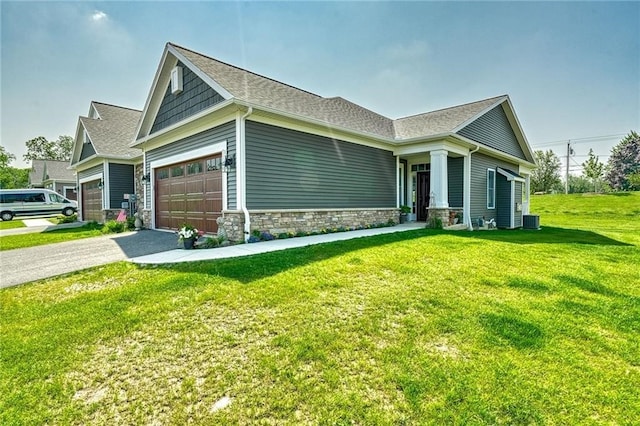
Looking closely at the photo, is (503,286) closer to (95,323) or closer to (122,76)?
(95,323)

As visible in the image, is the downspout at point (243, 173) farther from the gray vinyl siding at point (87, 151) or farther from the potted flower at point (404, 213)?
the gray vinyl siding at point (87, 151)

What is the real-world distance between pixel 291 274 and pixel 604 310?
3.78 metres

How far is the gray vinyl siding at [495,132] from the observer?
12.1m

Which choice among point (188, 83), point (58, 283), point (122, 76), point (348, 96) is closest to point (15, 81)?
point (122, 76)

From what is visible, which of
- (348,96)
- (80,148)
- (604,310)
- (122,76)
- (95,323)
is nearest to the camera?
(95,323)

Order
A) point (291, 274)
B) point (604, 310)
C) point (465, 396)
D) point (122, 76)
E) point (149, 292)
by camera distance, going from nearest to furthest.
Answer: point (465, 396) < point (604, 310) < point (149, 292) < point (291, 274) < point (122, 76)

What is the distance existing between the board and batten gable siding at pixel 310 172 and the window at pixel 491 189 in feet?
16.3

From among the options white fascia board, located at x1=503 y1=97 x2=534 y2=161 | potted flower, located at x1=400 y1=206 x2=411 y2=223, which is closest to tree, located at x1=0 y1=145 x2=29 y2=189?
potted flower, located at x1=400 y1=206 x2=411 y2=223

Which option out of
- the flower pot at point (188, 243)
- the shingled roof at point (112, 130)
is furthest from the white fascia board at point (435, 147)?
the shingled roof at point (112, 130)

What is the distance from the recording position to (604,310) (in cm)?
354

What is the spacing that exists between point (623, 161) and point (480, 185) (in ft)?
143

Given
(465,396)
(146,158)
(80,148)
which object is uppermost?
(80,148)

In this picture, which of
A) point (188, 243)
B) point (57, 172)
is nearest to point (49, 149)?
point (57, 172)

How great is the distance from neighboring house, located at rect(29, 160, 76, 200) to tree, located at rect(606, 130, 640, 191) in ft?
203
